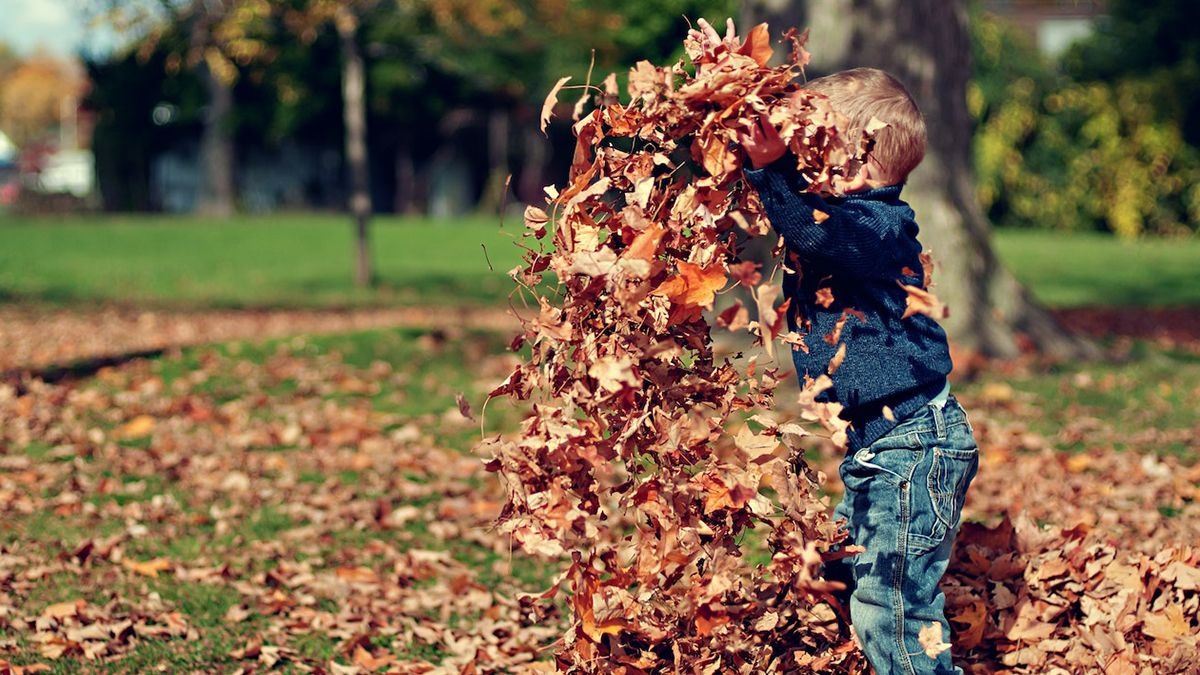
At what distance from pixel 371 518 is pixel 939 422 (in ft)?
11.6

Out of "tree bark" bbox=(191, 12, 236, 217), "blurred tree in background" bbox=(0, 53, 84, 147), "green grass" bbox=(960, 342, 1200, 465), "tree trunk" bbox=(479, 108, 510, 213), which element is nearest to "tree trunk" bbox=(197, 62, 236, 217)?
"tree bark" bbox=(191, 12, 236, 217)

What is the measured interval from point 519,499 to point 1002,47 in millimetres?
31537

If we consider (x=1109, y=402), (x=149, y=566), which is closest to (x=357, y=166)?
(x=1109, y=402)

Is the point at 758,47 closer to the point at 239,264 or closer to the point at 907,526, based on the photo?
the point at 907,526

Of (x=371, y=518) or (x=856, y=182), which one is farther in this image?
(x=371, y=518)

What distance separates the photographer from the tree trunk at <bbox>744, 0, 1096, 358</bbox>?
8695 millimetres

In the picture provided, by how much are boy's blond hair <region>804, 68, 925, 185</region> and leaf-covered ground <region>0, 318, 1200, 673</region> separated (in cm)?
131

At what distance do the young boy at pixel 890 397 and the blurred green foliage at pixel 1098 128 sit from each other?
26.3 meters

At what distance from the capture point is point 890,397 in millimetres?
3068

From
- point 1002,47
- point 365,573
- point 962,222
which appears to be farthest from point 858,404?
point 1002,47

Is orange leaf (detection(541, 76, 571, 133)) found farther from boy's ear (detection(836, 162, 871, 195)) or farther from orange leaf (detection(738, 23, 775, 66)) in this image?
boy's ear (detection(836, 162, 871, 195))

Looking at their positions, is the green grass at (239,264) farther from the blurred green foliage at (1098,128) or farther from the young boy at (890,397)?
the blurred green foliage at (1098,128)

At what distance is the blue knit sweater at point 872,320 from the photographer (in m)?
2.99

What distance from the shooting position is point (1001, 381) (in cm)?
855
